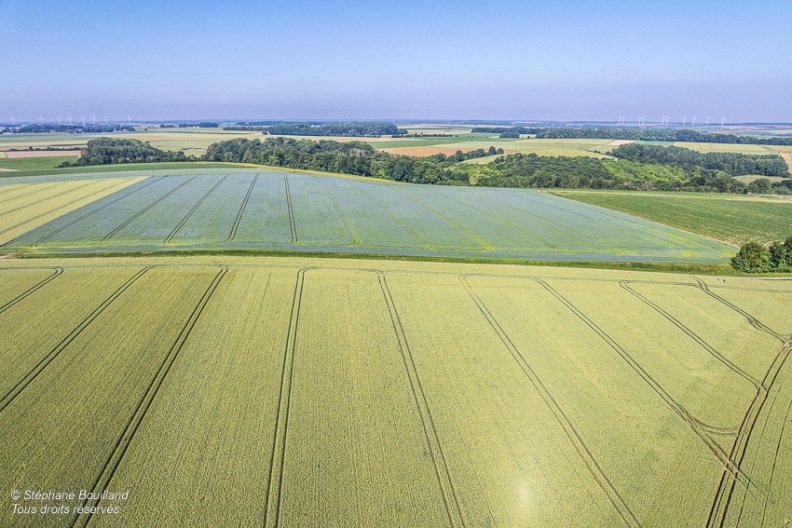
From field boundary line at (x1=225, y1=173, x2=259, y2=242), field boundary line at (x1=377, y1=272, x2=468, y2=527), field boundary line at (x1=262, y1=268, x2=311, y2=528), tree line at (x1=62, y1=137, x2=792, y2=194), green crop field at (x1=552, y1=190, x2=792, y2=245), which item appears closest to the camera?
field boundary line at (x1=262, y1=268, x2=311, y2=528)

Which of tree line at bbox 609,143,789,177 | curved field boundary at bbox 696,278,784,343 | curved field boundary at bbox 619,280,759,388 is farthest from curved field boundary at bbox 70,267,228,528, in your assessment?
tree line at bbox 609,143,789,177

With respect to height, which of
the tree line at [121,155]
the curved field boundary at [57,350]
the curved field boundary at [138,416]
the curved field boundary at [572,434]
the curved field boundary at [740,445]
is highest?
the tree line at [121,155]

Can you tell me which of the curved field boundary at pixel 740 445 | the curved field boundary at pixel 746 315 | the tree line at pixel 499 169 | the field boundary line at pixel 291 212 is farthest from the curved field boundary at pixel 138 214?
the curved field boundary at pixel 746 315

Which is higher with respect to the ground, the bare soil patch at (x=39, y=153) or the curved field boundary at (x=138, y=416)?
the bare soil patch at (x=39, y=153)

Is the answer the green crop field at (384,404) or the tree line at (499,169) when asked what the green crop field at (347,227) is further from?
the tree line at (499,169)

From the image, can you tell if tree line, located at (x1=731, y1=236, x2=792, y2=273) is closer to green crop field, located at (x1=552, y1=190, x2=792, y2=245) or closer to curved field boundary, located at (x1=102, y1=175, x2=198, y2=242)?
green crop field, located at (x1=552, y1=190, x2=792, y2=245)

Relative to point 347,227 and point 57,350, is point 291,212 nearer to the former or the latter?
point 347,227
